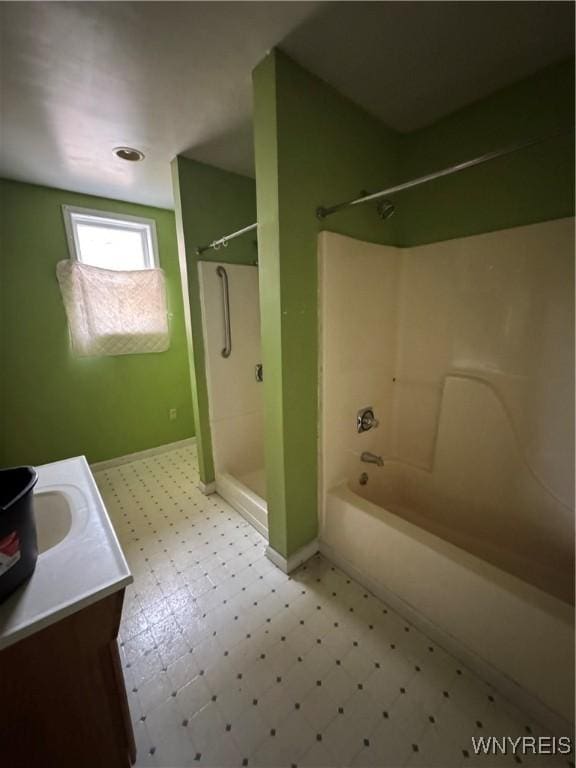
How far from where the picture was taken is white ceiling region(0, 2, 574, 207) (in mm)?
988

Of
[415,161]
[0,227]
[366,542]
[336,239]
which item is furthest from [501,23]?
[0,227]

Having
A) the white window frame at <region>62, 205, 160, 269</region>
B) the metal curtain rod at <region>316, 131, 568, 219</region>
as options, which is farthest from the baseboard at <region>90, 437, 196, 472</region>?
the metal curtain rod at <region>316, 131, 568, 219</region>

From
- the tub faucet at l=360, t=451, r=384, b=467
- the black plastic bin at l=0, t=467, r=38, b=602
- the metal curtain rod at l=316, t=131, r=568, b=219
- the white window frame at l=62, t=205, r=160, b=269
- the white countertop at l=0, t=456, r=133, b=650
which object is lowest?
the tub faucet at l=360, t=451, r=384, b=467

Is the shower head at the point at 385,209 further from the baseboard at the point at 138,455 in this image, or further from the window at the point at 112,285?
the baseboard at the point at 138,455

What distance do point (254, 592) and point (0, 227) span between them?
9.53 ft

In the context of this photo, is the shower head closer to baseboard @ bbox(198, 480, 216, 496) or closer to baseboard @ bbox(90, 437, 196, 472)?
baseboard @ bbox(198, 480, 216, 496)

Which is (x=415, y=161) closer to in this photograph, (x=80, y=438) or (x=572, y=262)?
(x=572, y=262)

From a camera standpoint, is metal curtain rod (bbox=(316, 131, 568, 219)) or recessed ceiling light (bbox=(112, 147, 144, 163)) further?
recessed ceiling light (bbox=(112, 147, 144, 163))

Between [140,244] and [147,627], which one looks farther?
[140,244]

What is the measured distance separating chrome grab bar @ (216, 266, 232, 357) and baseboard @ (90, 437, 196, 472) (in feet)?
4.81

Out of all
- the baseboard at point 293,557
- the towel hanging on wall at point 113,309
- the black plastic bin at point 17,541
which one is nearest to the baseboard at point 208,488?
the baseboard at point 293,557

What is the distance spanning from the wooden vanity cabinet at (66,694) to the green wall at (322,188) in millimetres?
900

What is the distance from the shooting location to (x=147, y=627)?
1.32 metres

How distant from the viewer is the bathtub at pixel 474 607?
940 mm
